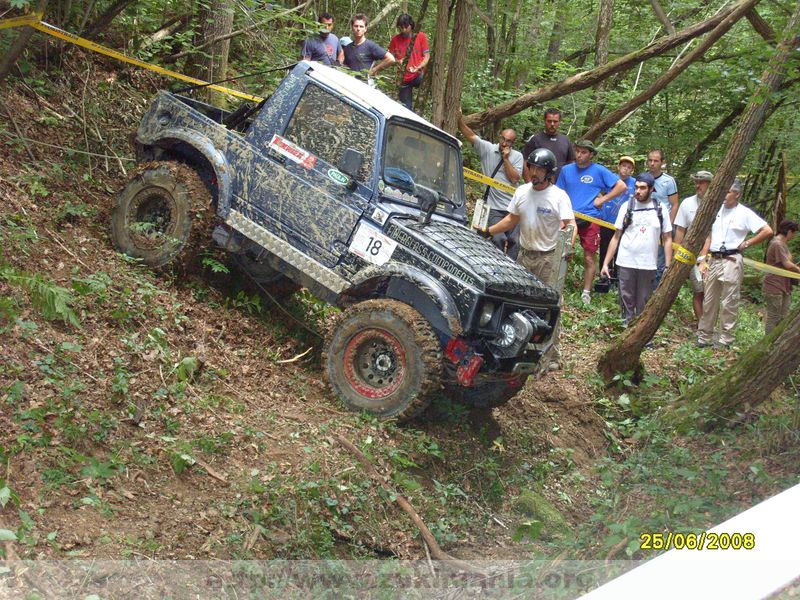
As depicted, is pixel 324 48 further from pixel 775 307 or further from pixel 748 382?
pixel 748 382

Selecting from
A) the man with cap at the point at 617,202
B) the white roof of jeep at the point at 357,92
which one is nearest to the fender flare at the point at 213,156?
the white roof of jeep at the point at 357,92

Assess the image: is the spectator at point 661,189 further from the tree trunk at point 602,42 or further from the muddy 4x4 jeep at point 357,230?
the tree trunk at point 602,42

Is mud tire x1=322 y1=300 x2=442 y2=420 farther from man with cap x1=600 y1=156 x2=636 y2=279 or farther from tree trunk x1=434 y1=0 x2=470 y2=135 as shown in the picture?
man with cap x1=600 y1=156 x2=636 y2=279

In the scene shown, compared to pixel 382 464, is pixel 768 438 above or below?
above

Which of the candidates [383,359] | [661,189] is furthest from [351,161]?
[661,189]

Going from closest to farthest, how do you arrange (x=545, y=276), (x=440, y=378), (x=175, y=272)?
(x=440, y=378) < (x=175, y=272) < (x=545, y=276)

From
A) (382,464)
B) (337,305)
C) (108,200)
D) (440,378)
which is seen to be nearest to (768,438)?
(440,378)

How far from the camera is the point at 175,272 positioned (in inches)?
311

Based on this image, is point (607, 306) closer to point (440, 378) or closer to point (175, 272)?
point (440, 378)

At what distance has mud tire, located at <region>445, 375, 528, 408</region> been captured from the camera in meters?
7.54

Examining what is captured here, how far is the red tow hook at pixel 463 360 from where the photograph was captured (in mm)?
6715

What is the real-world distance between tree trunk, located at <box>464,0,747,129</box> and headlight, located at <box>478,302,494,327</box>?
6.26 m

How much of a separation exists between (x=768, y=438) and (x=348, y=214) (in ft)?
12.7

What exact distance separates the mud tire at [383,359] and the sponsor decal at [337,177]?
1.16 metres
